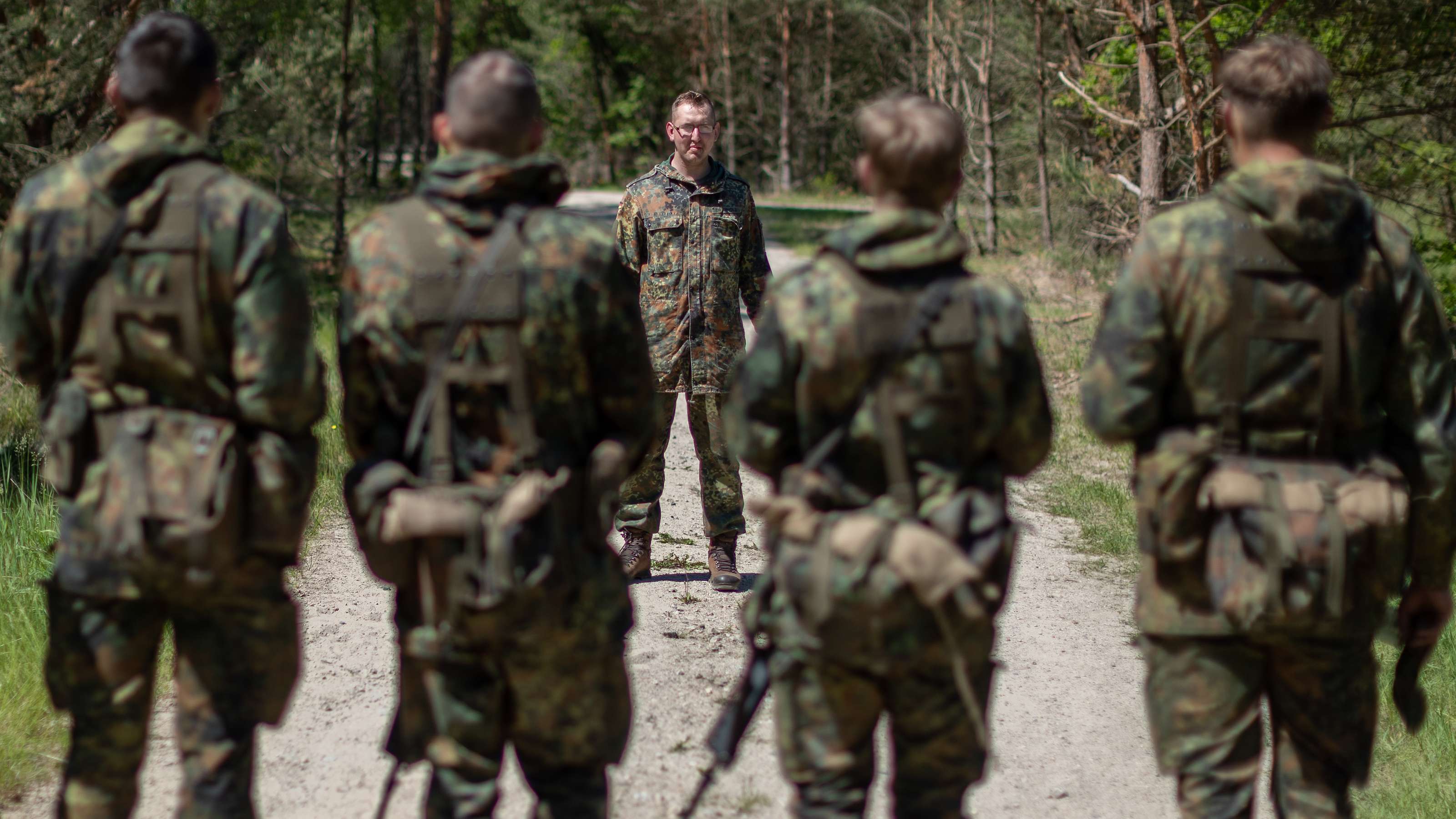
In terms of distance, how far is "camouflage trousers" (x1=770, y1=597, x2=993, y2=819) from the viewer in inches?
117

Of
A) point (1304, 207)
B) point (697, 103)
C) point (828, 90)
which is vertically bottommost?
point (1304, 207)

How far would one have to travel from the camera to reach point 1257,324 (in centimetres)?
304

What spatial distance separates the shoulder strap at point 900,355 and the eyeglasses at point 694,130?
3.25m

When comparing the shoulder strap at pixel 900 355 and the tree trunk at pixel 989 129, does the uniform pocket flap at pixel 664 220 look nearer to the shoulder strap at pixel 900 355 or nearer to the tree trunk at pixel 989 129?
the shoulder strap at pixel 900 355

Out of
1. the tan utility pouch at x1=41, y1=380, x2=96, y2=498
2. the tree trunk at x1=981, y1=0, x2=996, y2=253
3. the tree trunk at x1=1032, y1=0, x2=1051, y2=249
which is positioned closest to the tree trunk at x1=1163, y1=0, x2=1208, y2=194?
the tan utility pouch at x1=41, y1=380, x2=96, y2=498

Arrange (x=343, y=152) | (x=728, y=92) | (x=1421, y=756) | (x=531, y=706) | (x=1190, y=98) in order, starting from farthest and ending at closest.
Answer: (x=728, y=92)
(x=343, y=152)
(x=1190, y=98)
(x=1421, y=756)
(x=531, y=706)

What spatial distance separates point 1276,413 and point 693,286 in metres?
3.49

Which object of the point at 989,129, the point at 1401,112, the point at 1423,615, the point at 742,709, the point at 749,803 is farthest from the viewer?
the point at 989,129

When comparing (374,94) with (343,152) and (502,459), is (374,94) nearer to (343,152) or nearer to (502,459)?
(343,152)

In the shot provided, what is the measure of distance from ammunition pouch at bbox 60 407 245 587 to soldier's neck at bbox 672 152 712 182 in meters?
3.44

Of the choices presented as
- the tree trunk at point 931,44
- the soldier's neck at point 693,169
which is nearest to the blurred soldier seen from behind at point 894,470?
the soldier's neck at point 693,169

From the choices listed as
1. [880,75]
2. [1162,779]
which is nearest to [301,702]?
[1162,779]

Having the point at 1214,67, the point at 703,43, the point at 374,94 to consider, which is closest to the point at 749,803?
the point at 1214,67

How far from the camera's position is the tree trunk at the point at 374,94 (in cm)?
2495
